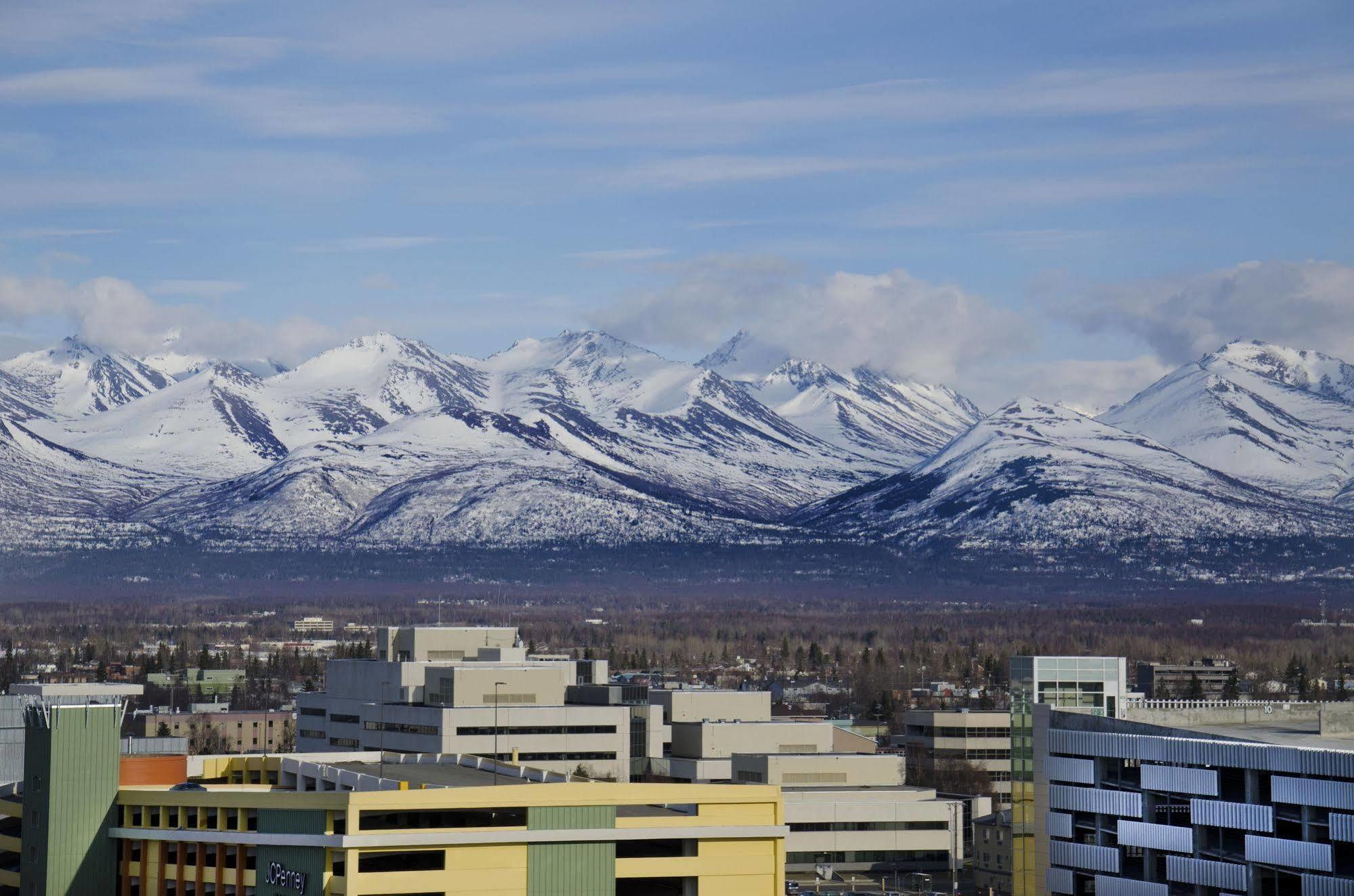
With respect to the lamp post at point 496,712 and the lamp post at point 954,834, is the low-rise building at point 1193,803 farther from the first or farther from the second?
the lamp post at point 496,712

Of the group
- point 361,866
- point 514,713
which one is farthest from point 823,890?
point 361,866

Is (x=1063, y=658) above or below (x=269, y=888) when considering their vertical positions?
above

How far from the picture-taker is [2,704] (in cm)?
14212

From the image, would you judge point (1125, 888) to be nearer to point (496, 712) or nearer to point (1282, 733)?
point (1282, 733)

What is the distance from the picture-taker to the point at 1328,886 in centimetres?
9575

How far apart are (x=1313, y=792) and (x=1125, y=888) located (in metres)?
12.3

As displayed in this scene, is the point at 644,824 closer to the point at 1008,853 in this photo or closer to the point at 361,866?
the point at 361,866

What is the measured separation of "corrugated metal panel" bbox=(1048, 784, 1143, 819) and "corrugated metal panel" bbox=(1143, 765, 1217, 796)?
1390 mm

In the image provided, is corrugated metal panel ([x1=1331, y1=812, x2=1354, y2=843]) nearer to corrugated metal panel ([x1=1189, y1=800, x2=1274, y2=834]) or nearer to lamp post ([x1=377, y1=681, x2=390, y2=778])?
corrugated metal panel ([x1=1189, y1=800, x2=1274, y2=834])

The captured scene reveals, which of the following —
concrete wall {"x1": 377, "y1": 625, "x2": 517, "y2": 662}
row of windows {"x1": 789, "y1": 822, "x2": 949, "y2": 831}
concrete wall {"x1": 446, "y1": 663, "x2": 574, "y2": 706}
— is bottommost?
row of windows {"x1": 789, "y1": 822, "x2": 949, "y2": 831}

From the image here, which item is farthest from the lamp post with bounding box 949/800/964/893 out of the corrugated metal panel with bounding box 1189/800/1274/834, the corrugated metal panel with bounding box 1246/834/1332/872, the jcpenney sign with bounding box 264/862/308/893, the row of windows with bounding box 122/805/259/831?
the jcpenney sign with bounding box 264/862/308/893

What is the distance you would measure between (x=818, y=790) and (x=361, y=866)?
71.3 m

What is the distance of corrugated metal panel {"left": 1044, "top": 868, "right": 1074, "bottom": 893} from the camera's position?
11025cm

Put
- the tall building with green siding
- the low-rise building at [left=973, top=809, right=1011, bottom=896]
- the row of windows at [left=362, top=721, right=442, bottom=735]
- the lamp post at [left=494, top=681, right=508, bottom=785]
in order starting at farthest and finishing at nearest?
the row of windows at [left=362, top=721, right=442, bottom=735] → the lamp post at [left=494, top=681, right=508, bottom=785] → the low-rise building at [left=973, top=809, right=1011, bottom=896] → the tall building with green siding
